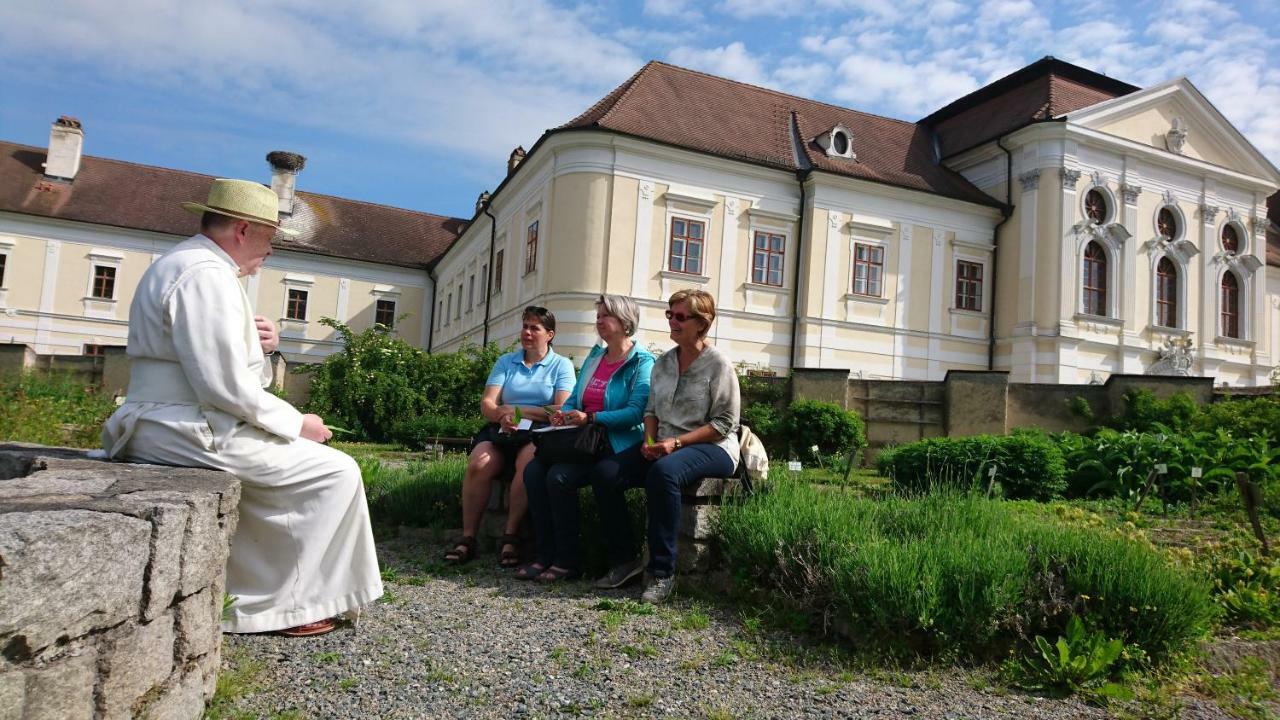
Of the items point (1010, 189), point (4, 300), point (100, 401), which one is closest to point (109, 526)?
point (100, 401)

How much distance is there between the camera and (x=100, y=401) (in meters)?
14.2

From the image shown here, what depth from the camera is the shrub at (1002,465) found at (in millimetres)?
8953

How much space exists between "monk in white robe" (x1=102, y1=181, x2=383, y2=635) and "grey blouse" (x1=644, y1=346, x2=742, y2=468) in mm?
2141

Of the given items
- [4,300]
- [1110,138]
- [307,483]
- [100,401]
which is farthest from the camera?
[4,300]

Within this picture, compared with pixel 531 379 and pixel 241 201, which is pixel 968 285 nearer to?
pixel 531 379

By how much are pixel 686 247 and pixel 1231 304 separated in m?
19.0

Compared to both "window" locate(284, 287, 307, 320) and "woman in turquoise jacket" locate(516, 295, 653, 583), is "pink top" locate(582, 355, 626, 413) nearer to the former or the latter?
"woman in turquoise jacket" locate(516, 295, 653, 583)

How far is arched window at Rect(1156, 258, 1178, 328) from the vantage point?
27.1 metres

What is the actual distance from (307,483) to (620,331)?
266 centimetres

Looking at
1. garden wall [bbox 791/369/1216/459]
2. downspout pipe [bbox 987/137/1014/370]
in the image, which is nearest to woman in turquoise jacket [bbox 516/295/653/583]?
garden wall [bbox 791/369/1216/459]

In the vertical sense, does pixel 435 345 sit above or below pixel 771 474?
above

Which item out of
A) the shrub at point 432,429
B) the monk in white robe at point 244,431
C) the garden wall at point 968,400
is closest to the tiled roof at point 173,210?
the shrub at point 432,429

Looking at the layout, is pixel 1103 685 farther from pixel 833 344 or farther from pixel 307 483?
pixel 833 344

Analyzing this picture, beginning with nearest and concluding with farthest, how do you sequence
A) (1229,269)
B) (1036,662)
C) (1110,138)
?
1. (1036,662)
2. (1110,138)
3. (1229,269)
